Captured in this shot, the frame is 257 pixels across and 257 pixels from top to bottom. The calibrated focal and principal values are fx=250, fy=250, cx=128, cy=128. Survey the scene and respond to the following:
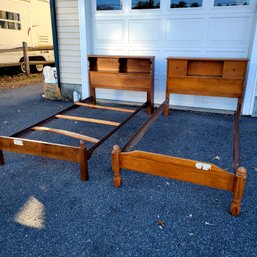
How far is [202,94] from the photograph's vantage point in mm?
3809

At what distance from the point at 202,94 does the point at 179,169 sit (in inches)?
88.0

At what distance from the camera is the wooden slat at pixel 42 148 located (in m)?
2.20

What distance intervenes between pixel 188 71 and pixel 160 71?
27.5 inches

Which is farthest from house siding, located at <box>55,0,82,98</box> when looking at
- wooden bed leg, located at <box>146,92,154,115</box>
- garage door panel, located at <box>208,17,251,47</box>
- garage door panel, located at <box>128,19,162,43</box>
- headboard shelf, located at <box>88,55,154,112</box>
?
garage door panel, located at <box>208,17,251,47</box>

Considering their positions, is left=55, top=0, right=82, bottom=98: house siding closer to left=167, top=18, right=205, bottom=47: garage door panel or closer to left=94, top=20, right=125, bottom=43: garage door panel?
left=94, top=20, right=125, bottom=43: garage door panel

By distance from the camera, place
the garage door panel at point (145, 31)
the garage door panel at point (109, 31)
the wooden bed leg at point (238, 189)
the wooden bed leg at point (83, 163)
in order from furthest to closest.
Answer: the garage door panel at point (109, 31), the garage door panel at point (145, 31), the wooden bed leg at point (83, 163), the wooden bed leg at point (238, 189)

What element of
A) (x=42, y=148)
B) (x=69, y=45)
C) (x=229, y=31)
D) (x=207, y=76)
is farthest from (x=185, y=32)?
(x=42, y=148)

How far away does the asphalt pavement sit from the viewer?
5.19 feet

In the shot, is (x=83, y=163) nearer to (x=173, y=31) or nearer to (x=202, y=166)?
(x=202, y=166)

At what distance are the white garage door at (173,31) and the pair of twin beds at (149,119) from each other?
423 mm

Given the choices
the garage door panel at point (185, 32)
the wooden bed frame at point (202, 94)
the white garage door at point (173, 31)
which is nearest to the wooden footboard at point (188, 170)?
the wooden bed frame at point (202, 94)

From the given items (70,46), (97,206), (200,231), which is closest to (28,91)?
(70,46)

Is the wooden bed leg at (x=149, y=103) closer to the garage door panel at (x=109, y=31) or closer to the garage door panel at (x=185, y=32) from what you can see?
the garage door panel at (x=185, y=32)

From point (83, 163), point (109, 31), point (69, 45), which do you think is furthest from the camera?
point (69, 45)
